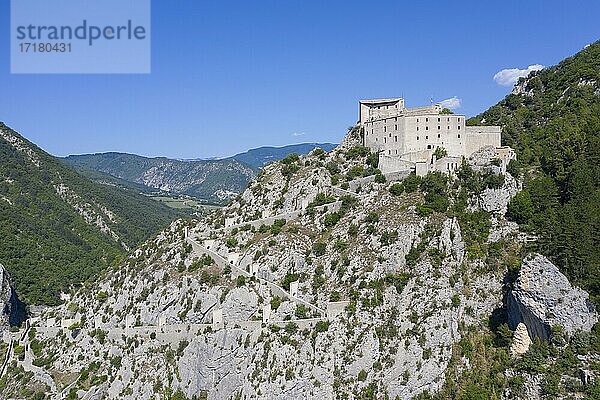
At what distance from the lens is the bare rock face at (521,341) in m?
45.2

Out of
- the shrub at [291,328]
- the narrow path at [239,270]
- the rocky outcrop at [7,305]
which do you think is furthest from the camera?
the rocky outcrop at [7,305]

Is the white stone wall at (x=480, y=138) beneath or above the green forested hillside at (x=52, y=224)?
above

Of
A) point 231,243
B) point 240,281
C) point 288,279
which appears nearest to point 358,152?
point 231,243

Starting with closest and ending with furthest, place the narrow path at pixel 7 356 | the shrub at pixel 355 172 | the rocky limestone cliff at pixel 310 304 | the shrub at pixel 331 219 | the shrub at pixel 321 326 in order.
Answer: the rocky limestone cliff at pixel 310 304 < the shrub at pixel 321 326 < the shrub at pixel 331 219 < the shrub at pixel 355 172 < the narrow path at pixel 7 356

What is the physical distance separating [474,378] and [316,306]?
13926 millimetres

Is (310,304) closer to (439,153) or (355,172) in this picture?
(355,172)

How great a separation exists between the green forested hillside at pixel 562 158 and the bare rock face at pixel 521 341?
5314 millimetres

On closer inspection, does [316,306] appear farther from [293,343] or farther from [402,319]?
[402,319]

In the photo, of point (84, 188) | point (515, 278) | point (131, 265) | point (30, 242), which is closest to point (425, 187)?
point (515, 278)

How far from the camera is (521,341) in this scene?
4538cm

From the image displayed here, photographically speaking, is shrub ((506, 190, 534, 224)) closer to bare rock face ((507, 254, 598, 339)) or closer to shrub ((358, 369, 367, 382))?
bare rock face ((507, 254, 598, 339))

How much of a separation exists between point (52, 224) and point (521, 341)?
110m

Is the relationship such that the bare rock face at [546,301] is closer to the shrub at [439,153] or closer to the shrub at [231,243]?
the shrub at [439,153]

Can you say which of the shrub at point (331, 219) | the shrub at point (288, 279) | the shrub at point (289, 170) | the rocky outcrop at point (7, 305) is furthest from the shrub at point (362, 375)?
the rocky outcrop at point (7, 305)
